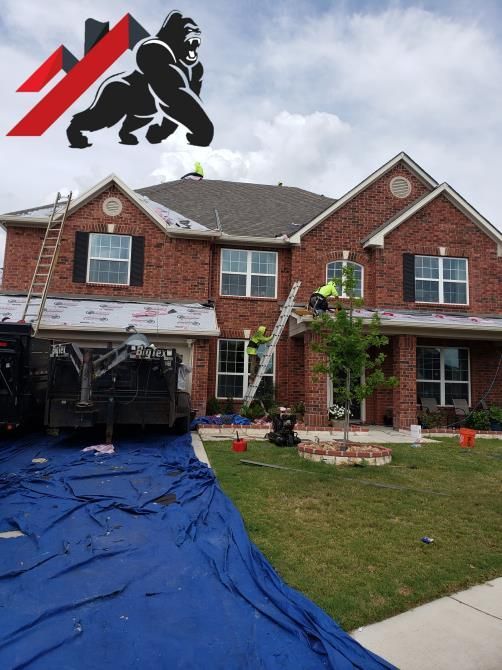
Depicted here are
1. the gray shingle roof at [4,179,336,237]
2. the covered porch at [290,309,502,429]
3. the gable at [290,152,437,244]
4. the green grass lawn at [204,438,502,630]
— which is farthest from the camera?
the gray shingle roof at [4,179,336,237]

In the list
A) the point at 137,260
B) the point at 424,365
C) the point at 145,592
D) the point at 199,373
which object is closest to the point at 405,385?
the point at 424,365

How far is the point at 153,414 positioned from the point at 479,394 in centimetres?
1113

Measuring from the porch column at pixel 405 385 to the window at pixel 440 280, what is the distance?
2620 millimetres

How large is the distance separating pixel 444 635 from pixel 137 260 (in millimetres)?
13627

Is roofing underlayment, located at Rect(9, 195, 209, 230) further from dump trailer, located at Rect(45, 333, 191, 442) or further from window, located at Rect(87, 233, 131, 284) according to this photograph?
dump trailer, located at Rect(45, 333, 191, 442)

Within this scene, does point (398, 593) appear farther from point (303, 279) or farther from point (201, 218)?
point (201, 218)

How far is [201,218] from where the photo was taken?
668 inches

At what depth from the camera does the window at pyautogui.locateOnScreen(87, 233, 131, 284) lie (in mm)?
14859

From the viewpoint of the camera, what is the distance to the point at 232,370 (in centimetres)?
1508

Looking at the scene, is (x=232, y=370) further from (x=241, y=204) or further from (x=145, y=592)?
(x=145, y=592)

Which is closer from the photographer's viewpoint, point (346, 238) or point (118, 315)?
point (118, 315)

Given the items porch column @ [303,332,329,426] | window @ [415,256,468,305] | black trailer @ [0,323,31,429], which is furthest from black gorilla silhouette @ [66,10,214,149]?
window @ [415,256,468,305]

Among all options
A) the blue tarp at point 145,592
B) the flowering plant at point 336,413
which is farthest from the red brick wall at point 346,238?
the blue tarp at point 145,592

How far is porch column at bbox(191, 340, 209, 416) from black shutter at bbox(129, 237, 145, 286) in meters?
3.26
